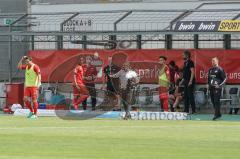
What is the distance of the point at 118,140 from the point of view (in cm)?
1888

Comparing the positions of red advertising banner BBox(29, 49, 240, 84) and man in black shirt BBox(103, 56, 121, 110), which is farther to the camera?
red advertising banner BBox(29, 49, 240, 84)

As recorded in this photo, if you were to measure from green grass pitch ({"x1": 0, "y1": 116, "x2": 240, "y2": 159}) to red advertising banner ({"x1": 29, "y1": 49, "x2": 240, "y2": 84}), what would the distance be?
7915 millimetres

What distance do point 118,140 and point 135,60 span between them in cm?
1584

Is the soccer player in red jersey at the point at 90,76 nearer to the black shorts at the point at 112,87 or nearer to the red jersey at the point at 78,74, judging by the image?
the black shorts at the point at 112,87

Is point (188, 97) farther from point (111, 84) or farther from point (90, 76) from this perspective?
point (90, 76)

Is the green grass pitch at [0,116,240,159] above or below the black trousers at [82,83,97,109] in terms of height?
below

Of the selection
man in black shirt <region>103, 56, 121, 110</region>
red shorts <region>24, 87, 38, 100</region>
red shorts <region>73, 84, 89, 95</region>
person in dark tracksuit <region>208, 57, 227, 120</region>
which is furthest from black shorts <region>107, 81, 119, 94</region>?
person in dark tracksuit <region>208, 57, 227, 120</region>

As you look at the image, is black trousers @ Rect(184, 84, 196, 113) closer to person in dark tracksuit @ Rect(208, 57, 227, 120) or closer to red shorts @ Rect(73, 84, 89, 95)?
red shorts @ Rect(73, 84, 89, 95)

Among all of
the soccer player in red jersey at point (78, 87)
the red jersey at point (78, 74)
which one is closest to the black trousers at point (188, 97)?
the soccer player in red jersey at point (78, 87)

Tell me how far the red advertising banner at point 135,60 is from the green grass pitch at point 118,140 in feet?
26.0

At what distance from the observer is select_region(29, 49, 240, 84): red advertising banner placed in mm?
33031

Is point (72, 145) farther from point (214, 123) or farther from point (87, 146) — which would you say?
point (214, 123)

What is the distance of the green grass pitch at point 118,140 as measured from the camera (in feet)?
52.1

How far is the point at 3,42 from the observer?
3862cm
